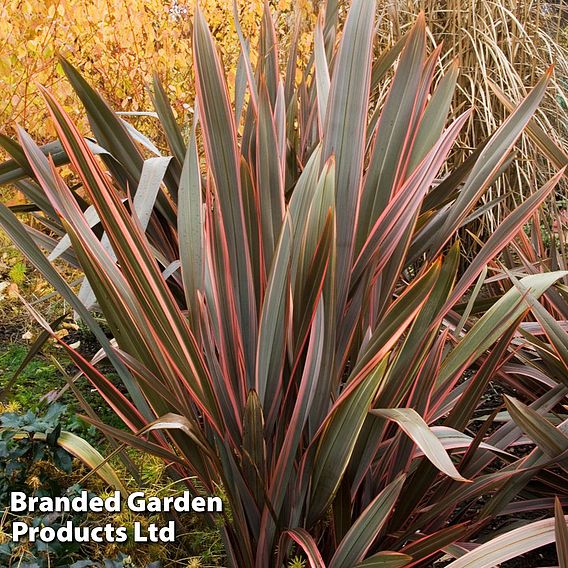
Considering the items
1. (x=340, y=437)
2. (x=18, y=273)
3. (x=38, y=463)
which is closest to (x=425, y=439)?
(x=340, y=437)

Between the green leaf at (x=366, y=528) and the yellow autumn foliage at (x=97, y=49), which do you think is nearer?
the green leaf at (x=366, y=528)

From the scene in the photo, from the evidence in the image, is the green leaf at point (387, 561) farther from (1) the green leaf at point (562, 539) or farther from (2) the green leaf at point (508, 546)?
(1) the green leaf at point (562, 539)

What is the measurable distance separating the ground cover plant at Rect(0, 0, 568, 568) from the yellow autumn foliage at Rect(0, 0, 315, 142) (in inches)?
65.7

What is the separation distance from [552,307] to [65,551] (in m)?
1.34

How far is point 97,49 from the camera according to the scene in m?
→ 3.45

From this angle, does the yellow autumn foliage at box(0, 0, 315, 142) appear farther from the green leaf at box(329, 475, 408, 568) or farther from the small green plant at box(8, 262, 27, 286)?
the green leaf at box(329, 475, 408, 568)

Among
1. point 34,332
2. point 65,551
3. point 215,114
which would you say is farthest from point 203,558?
point 34,332

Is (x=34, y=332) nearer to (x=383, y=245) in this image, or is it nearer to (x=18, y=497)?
(x=18, y=497)

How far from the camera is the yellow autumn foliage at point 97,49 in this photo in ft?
10.5

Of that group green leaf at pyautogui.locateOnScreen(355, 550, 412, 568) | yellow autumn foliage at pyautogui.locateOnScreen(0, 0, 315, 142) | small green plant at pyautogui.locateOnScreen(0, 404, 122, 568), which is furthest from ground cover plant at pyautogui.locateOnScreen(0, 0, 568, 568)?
yellow autumn foliage at pyautogui.locateOnScreen(0, 0, 315, 142)

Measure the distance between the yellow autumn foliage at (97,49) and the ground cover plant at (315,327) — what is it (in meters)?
1.67

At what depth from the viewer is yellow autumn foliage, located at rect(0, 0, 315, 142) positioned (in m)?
3.19

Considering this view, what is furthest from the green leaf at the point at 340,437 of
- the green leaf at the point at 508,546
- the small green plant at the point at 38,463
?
the small green plant at the point at 38,463

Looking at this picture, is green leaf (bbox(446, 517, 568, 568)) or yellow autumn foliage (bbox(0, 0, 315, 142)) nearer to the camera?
green leaf (bbox(446, 517, 568, 568))
